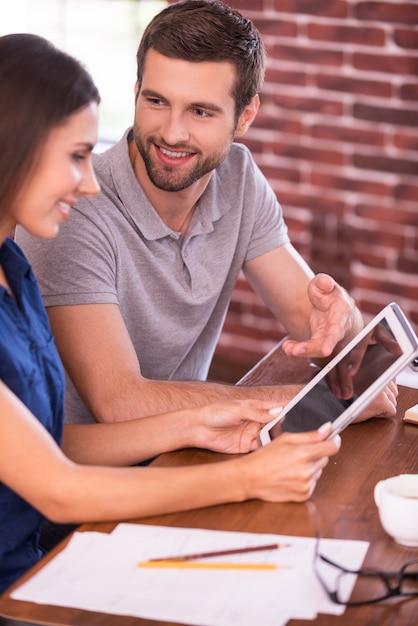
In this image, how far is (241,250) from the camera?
92.9 inches

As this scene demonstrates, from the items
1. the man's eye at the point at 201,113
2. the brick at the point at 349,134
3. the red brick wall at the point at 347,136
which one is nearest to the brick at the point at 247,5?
the red brick wall at the point at 347,136

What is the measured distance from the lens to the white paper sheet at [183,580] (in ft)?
4.08

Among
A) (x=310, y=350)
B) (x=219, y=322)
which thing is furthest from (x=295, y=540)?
(x=219, y=322)

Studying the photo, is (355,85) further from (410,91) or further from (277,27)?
(277,27)

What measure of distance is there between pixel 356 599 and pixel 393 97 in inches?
89.3

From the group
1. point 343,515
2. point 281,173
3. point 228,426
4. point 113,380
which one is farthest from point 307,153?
point 343,515

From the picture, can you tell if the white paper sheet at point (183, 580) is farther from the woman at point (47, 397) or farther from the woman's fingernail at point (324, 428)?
the woman's fingernail at point (324, 428)

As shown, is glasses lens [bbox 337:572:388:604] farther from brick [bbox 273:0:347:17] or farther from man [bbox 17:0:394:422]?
brick [bbox 273:0:347:17]

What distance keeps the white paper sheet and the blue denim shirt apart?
0.21 m

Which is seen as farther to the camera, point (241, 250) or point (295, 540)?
point (241, 250)

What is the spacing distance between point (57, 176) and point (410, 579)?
0.73 meters

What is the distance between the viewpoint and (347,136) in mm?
3367

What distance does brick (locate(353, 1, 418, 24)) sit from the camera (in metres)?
3.17

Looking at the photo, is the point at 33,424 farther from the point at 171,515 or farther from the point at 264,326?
the point at 264,326
